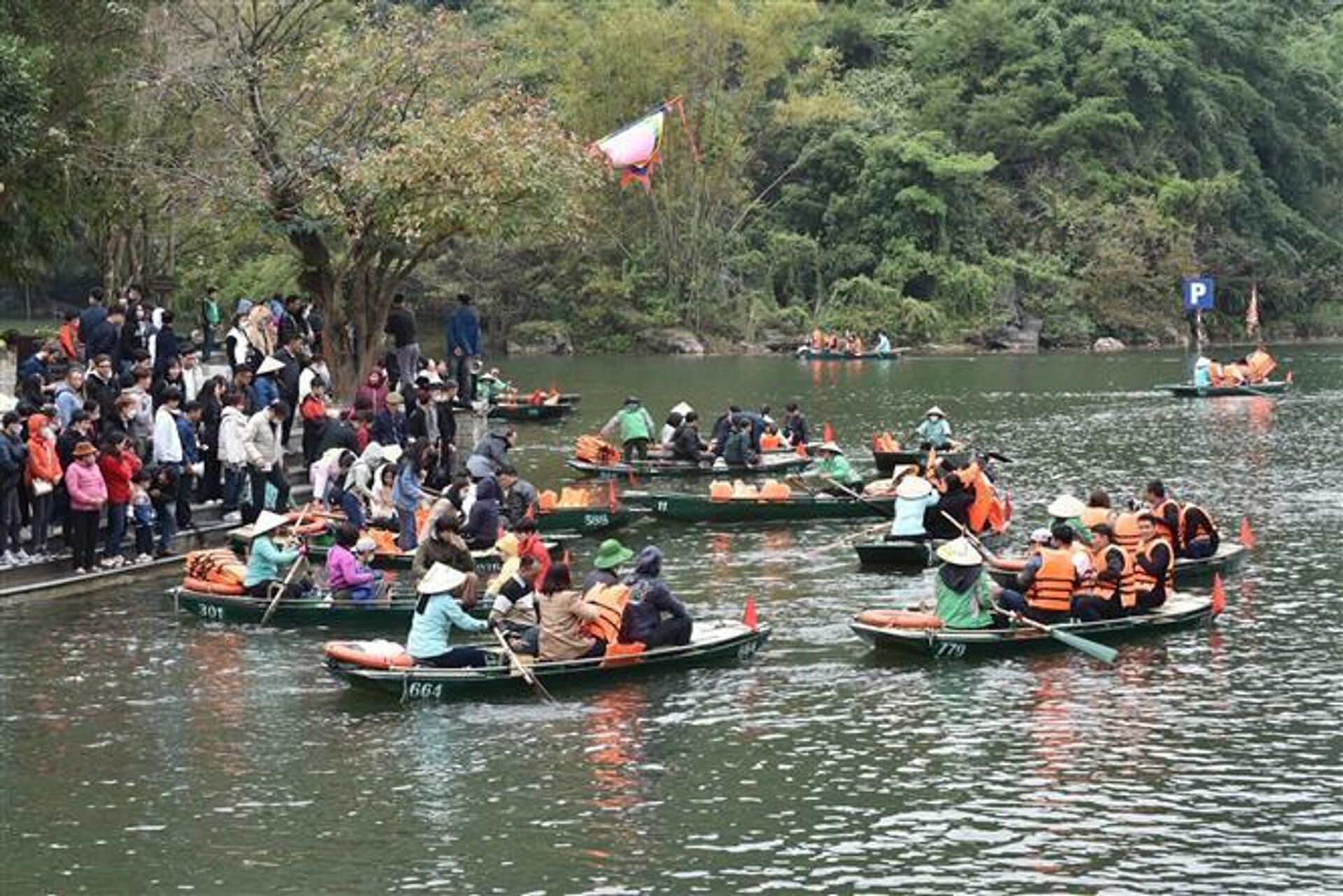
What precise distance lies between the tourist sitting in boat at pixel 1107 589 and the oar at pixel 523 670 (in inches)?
250

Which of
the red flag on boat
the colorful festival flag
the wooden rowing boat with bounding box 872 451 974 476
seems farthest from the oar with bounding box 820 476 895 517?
the colorful festival flag

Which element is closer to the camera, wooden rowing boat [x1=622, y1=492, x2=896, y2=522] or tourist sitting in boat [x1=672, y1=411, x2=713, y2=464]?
wooden rowing boat [x1=622, y1=492, x2=896, y2=522]

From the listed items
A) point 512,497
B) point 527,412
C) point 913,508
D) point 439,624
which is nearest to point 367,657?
point 439,624

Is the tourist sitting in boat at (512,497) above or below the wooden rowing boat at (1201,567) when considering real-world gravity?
above

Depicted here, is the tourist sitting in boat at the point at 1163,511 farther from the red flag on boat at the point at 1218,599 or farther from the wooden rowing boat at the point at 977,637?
the wooden rowing boat at the point at 977,637

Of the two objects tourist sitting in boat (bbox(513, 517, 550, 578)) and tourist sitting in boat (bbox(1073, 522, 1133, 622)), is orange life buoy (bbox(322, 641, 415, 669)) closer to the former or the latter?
tourist sitting in boat (bbox(513, 517, 550, 578))

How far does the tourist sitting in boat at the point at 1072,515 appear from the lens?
25.6m

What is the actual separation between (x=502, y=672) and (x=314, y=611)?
4567mm

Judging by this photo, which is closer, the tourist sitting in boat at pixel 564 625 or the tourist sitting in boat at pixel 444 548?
the tourist sitting in boat at pixel 564 625

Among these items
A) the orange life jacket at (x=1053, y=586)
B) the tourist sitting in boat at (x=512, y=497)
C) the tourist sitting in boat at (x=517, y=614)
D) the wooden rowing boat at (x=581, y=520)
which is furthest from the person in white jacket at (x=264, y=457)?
the orange life jacket at (x=1053, y=586)

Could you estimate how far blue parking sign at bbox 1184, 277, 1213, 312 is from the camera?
89.8 metres

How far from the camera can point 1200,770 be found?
18.6 m

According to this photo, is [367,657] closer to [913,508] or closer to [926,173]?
[913,508]

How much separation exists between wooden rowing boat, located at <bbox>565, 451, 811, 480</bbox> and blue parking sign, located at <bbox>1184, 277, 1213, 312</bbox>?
2103 inches
